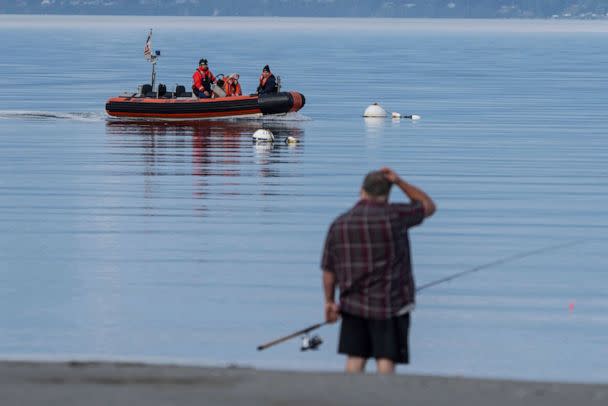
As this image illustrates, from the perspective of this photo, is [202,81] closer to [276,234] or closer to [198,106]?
[198,106]

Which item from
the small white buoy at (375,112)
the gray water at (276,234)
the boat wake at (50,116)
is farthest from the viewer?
the small white buoy at (375,112)

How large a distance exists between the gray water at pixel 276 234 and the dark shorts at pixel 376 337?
3259 millimetres

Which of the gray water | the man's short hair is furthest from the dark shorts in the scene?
the gray water

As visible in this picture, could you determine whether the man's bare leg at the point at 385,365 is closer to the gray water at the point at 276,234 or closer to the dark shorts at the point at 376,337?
the dark shorts at the point at 376,337

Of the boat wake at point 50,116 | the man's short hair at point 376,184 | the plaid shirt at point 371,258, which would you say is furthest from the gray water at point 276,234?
the man's short hair at point 376,184

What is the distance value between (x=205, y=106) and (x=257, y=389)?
35319 mm

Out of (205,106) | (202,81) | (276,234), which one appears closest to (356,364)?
(276,234)

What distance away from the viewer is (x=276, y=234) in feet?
71.3

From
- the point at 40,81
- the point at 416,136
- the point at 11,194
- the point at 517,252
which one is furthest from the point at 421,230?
the point at 40,81

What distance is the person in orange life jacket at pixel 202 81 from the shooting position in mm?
43562

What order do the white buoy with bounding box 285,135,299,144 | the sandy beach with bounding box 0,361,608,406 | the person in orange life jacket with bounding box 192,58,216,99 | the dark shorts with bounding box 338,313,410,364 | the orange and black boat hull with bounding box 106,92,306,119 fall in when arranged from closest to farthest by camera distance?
1. the sandy beach with bounding box 0,361,608,406
2. the dark shorts with bounding box 338,313,410,364
3. the white buoy with bounding box 285,135,299,144
4. the person in orange life jacket with bounding box 192,58,216,99
5. the orange and black boat hull with bounding box 106,92,306,119

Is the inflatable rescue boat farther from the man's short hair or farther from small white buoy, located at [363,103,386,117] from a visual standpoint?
the man's short hair

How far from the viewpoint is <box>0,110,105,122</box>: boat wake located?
48438 millimetres

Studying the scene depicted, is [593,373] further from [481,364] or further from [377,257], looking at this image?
[377,257]
